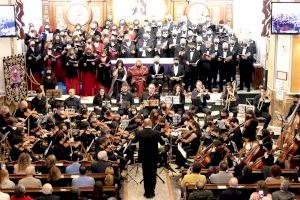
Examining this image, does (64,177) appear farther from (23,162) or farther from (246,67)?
(246,67)

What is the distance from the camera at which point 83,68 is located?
70.7 ft

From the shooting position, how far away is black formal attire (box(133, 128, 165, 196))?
13539 millimetres

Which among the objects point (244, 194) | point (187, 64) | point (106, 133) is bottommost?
point (244, 194)

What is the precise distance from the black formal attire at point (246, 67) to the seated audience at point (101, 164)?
10.7 metres

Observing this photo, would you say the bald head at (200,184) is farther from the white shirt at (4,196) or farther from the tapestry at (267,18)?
the tapestry at (267,18)

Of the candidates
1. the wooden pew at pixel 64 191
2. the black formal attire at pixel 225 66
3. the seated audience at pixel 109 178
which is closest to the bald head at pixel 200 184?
the wooden pew at pixel 64 191

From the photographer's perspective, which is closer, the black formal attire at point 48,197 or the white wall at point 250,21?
the black formal attire at point 48,197

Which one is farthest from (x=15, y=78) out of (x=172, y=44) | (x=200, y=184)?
(x=200, y=184)

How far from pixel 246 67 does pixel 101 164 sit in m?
10.9

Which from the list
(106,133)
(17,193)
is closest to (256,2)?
(106,133)

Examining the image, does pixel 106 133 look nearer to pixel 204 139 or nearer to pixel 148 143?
pixel 148 143

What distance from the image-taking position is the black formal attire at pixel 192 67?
21.6 meters

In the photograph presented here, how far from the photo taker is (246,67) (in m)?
22.2

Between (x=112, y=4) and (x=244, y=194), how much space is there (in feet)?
58.2
